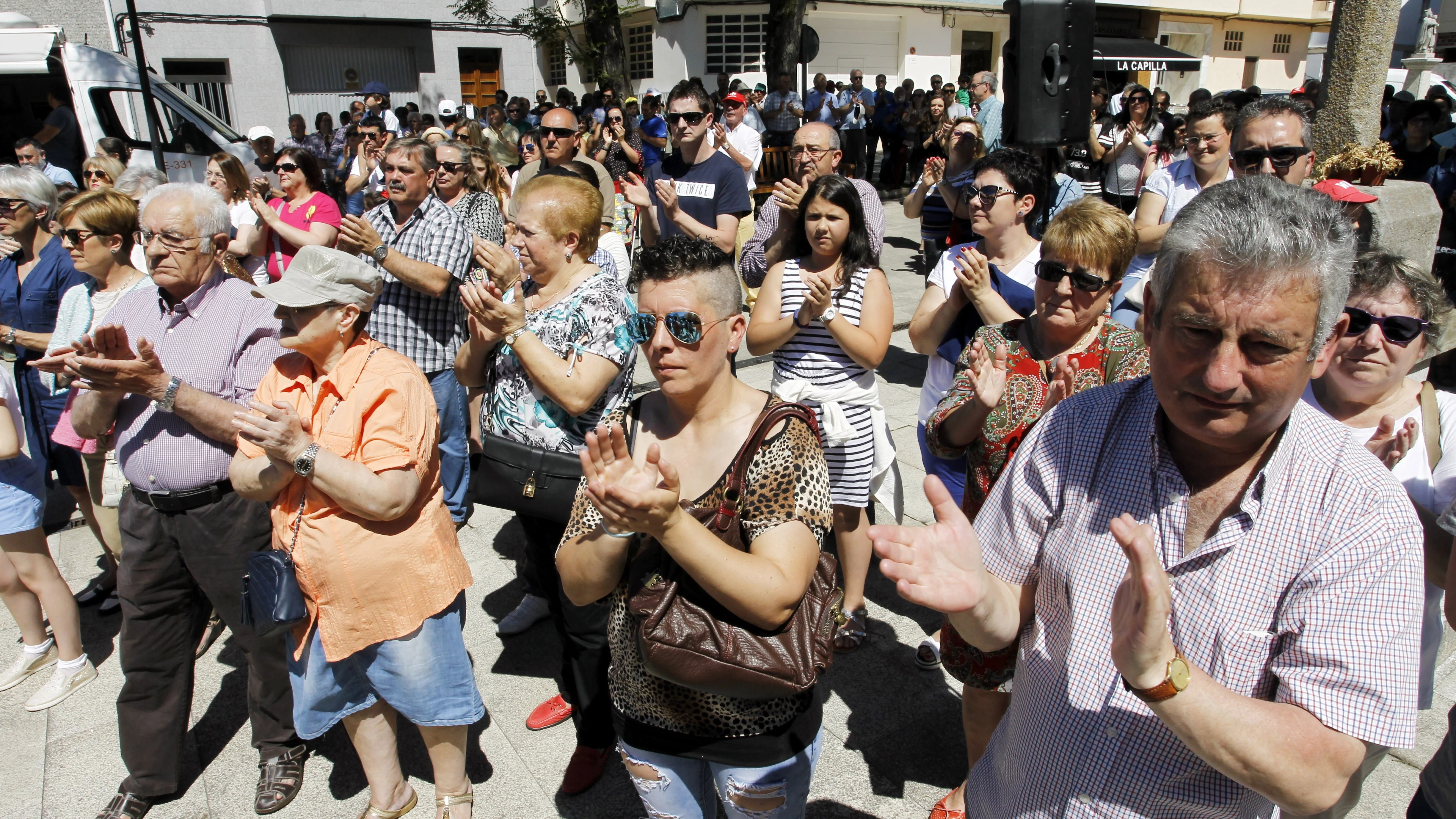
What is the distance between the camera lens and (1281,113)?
3725mm

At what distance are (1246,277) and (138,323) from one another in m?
3.19

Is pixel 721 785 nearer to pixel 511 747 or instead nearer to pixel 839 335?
pixel 511 747

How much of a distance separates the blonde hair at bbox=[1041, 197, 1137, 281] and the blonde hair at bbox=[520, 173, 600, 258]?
1.56 metres

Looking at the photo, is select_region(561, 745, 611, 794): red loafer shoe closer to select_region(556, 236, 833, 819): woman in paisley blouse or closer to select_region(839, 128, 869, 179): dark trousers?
select_region(556, 236, 833, 819): woman in paisley blouse

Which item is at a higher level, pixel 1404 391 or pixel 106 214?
pixel 106 214

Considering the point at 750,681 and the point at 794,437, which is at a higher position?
the point at 794,437

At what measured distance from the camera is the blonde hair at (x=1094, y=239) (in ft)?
7.98

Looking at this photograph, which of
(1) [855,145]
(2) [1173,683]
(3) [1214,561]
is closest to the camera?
(2) [1173,683]

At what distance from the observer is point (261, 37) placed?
23.0m

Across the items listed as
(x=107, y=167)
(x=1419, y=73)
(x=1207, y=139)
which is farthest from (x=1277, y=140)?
(x=1419, y=73)

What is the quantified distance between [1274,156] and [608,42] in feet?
61.8

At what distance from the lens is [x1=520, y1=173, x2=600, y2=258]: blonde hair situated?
302 cm

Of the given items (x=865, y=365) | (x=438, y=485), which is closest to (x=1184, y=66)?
(x=865, y=365)

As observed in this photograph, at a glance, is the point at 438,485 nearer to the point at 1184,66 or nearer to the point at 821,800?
the point at 821,800
